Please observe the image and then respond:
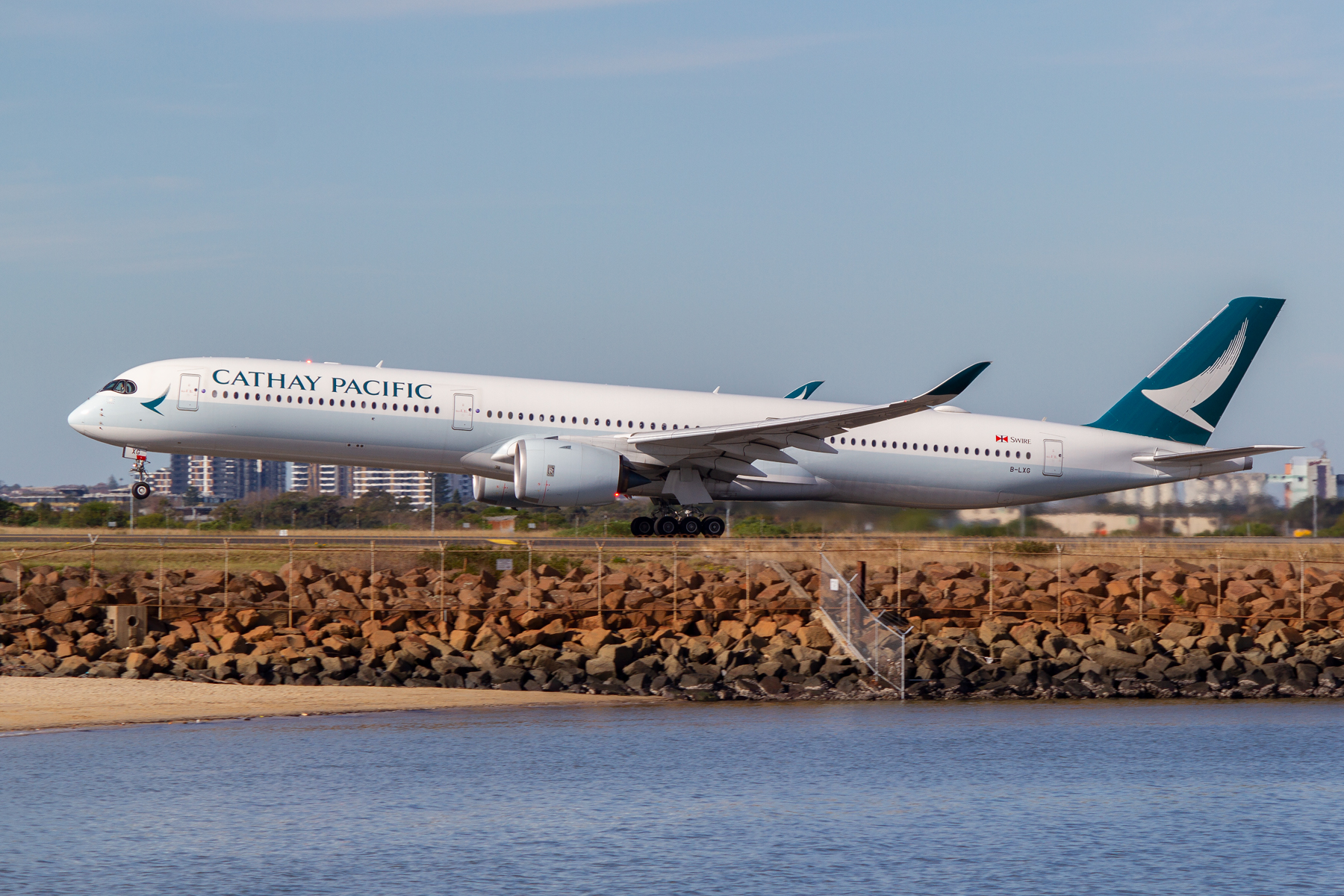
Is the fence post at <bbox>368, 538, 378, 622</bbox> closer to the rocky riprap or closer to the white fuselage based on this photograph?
the rocky riprap

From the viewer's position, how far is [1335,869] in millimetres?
19062

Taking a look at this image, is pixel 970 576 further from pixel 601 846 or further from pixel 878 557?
pixel 601 846

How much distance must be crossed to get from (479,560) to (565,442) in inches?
154

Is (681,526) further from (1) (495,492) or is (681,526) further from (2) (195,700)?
(2) (195,700)

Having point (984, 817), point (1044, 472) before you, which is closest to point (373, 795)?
point (984, 817)

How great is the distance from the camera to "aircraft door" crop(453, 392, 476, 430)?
36.1 metres

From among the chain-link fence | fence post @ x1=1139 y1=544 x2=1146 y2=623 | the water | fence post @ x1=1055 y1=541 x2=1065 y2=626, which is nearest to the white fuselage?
fence post @ x1=1055 y1=541 x2=1065 y2=626

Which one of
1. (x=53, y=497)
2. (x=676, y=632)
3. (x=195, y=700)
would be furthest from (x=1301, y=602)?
(x=53, y=497)

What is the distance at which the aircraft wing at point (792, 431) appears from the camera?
34.2 meters

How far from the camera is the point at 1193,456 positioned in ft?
132

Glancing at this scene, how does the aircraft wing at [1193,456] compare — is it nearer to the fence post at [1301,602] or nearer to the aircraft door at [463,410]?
the fence post at [1301,602]

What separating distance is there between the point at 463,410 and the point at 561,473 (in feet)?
9.86

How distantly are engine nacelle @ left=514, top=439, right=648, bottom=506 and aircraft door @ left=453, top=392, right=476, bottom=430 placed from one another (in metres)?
1.46

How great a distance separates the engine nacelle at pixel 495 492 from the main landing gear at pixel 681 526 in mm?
3085
